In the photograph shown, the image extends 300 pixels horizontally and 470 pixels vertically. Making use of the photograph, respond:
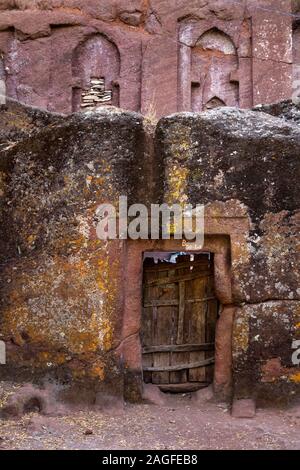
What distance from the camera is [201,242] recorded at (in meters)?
4.71

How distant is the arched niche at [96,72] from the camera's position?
1298 centimetres

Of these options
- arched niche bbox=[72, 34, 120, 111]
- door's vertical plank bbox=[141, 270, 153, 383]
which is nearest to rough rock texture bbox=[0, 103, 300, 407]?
door's vertical plank bbox=[141, 270, 153, 383]

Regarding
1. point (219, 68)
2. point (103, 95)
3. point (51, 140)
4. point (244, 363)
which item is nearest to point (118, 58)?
point (103, 95)

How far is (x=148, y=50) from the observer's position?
1288 cm

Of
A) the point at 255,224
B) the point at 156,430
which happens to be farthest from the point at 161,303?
the point at 156,430

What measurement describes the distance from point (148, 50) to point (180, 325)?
9.31 metres

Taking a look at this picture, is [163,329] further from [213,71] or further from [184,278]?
[213,71]

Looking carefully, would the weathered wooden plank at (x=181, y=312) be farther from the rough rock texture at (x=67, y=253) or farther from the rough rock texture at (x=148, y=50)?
the rough rock texture at (x=148, y=50)

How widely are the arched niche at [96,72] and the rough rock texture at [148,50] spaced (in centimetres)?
2

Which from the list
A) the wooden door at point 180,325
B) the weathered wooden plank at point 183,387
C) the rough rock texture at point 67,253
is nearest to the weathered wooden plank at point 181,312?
the wooden door at point 180,325

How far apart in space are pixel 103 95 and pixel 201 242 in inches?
360

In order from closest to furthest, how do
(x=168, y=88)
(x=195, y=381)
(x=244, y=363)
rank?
(x=244, y=363)
(x=195, y=381)
(x=168, y=88)

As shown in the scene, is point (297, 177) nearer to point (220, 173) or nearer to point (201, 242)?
point (220, 173)

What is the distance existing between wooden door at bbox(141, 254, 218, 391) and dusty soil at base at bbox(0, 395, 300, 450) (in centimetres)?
53
